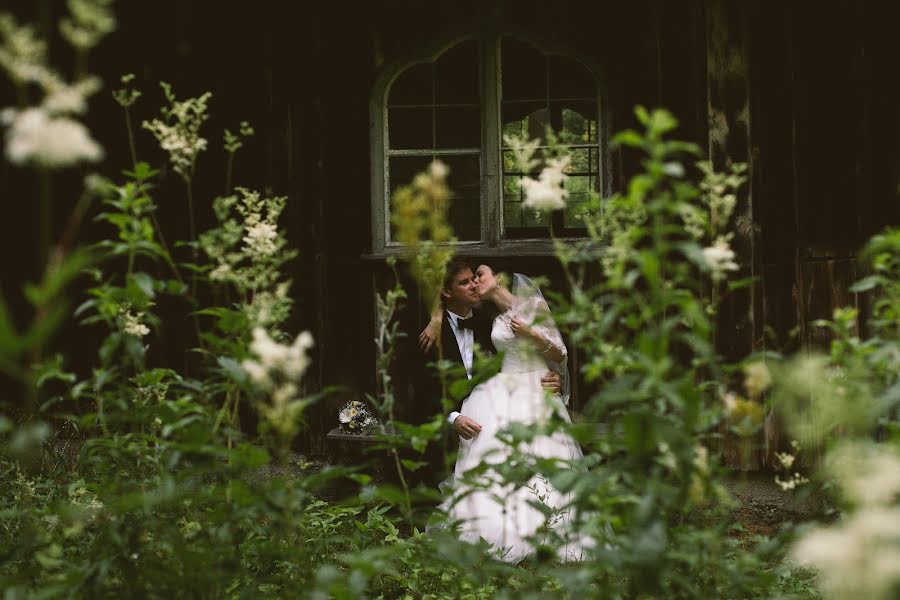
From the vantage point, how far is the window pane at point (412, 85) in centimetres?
557

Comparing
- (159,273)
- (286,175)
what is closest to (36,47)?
(286,175)

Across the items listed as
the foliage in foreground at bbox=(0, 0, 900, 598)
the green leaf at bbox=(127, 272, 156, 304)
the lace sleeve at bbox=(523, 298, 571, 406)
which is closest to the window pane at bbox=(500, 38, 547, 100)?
the lace sleeve at bbox=(523, 298, 571, 406)

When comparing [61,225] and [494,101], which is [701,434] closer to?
[494,101]

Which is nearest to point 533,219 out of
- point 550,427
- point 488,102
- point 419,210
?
point 488,102

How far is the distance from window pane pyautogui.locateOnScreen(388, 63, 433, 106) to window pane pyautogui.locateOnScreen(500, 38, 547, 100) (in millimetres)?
488

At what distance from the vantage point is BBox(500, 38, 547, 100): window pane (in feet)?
17.5

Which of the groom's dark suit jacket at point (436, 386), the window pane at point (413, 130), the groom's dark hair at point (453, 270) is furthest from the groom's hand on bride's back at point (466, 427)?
the window pane at point (413, 130)

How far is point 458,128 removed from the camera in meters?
10.7

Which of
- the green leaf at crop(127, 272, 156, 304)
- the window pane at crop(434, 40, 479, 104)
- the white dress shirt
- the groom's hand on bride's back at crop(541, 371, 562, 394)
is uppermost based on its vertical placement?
the window pane at crop(434, 40, 479, 104)

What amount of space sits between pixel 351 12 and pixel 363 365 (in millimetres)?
2170

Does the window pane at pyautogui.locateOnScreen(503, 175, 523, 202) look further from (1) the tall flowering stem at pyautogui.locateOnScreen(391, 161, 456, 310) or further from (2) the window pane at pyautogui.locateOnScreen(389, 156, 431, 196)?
(1) the tall flowering stem at pyautogui.locateOnScreen(391, 161, 456, 310)

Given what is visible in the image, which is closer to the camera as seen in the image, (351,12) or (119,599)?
(119,599)

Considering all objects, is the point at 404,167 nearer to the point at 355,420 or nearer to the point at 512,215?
the point at 512,215

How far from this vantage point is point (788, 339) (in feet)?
16.6
